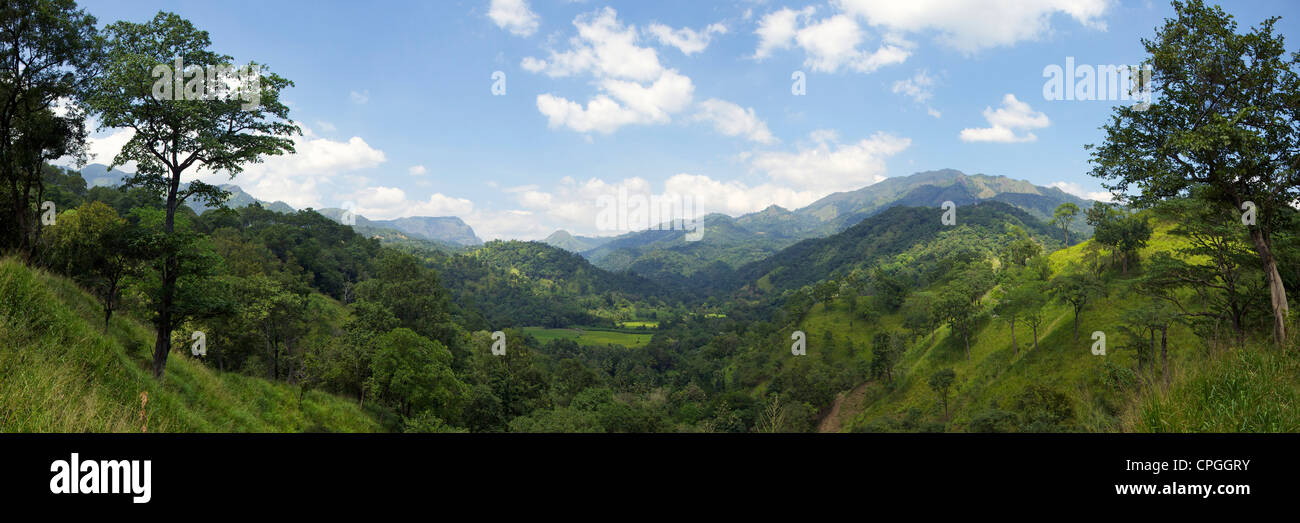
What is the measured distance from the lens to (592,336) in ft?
504

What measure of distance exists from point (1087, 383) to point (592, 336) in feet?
437

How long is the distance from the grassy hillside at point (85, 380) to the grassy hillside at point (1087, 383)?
478 inches

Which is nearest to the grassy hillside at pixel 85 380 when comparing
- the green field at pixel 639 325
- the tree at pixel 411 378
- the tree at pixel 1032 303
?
the tree at pixel 411 378

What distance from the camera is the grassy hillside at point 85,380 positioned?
4.64 m

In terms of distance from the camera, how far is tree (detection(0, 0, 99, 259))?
12.7m

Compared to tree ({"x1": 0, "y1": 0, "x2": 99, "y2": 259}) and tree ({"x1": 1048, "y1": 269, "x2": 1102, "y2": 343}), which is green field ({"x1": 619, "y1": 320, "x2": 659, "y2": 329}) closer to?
tree ({"x1": 1048, "y1": 269, "x2": 1102, "y2": 343})

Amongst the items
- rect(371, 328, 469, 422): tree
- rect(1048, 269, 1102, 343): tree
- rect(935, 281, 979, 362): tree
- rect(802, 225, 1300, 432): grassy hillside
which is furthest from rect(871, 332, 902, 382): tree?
rect(371, 328, 469, 422): tree

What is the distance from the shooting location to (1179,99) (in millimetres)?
12766

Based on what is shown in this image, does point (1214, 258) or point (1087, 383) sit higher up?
point (1214, 258)

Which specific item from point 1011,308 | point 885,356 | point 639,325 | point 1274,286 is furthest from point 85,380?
point 639,325

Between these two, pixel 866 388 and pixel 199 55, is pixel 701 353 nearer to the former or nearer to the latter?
pixel 866 388

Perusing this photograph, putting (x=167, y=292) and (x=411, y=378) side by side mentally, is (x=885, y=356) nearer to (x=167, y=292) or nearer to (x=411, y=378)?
(x=411, y=378)

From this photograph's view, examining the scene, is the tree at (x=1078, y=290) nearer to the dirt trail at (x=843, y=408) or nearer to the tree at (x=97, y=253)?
the dirt trail at (x=843, y=408)
